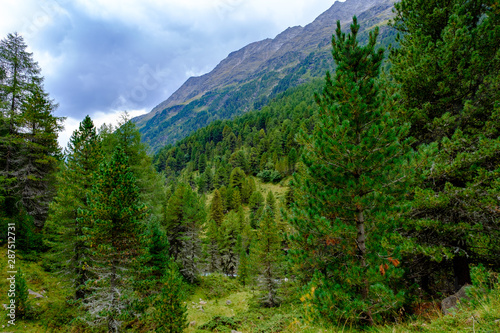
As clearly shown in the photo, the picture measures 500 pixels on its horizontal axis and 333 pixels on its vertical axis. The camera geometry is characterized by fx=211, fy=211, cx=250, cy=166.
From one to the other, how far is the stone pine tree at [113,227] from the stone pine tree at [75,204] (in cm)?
282

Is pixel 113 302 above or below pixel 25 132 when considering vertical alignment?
below

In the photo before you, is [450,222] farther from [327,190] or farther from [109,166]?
[109,166]

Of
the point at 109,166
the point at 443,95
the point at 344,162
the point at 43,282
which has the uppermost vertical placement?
the point at 443,95

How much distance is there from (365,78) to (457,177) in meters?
4.77

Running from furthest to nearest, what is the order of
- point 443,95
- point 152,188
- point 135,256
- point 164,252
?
point 152,188
point 164,252
point 135,256
point 443,95

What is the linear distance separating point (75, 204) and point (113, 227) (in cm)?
464

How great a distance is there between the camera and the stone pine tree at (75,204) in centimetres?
1393

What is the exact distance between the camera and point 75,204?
46.0ft

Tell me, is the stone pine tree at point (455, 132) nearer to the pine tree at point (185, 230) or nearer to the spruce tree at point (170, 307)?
the spruce tree at point (170, 307)

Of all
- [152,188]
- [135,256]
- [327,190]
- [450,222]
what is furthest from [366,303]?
[152,188]

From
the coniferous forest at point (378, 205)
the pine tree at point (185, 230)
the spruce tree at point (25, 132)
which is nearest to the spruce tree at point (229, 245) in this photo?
the pine tree at point (185, 230)

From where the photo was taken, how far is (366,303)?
20.7 feet

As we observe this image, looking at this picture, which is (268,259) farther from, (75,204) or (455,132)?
(455,132)

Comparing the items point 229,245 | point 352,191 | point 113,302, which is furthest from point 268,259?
point 229,245
